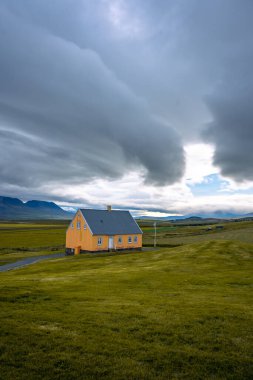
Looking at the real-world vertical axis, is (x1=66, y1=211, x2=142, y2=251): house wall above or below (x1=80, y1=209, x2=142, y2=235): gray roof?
below

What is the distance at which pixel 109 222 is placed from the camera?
72438mm

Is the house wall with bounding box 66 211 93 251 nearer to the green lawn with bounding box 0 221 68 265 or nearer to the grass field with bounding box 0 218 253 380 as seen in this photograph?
the green lawn with bounding box 0 221 68 265

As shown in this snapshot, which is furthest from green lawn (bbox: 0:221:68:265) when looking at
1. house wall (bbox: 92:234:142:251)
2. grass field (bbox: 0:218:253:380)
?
grass field (bbox: 0:218:253:380)

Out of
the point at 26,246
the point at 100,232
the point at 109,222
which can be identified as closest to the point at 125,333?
the point at 100,232

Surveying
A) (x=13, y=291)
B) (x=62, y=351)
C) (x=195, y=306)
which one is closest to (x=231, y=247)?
(x=195, y=306)

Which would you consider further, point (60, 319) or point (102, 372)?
point (60, 319)

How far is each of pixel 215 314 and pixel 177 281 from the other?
11.6 m

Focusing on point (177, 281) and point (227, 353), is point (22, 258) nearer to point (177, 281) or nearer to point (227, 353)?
point (177, 281)

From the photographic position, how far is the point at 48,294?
1905 centimetres

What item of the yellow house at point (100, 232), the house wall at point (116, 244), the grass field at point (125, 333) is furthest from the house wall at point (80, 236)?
the grass field at point (125, 333)

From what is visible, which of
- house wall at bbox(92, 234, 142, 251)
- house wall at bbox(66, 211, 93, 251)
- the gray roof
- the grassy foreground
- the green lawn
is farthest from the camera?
the gray roof

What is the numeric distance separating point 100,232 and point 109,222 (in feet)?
18.9

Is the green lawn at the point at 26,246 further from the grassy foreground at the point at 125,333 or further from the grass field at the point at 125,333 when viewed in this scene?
the grassy foreground at the point at 125,333

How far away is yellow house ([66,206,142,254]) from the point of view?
66938mm
